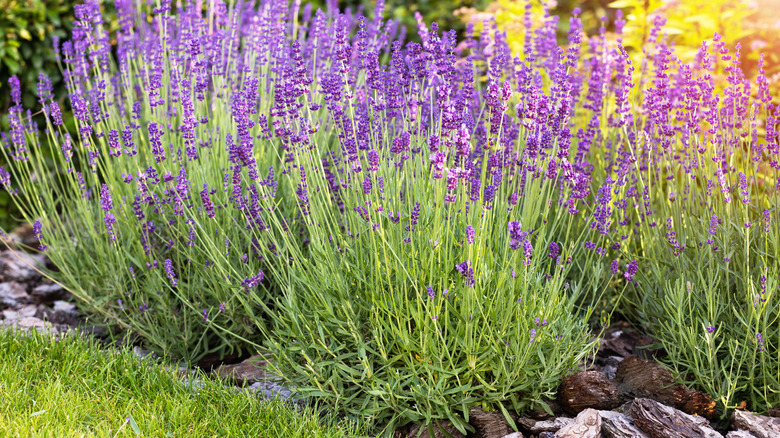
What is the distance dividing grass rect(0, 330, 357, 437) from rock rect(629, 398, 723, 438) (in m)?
1.04

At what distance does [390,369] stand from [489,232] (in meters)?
0.62

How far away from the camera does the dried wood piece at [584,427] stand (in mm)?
2408

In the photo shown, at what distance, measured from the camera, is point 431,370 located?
245cm

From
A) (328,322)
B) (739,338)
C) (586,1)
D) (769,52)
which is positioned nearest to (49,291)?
(328,322)

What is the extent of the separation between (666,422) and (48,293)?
11.8 ft

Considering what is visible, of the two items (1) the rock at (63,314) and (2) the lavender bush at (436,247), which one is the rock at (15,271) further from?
(2) the lavender bush at (436,247)

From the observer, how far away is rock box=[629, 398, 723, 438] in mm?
2395

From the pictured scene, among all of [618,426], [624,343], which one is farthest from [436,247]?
[624,343]

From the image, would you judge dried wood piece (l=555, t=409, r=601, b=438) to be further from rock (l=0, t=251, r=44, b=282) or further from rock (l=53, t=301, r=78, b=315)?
rock (l=0, t=251, r=44, b=282)

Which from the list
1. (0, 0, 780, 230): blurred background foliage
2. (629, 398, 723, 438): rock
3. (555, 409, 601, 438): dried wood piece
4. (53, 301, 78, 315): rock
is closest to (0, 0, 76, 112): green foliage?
(0, 0, 780, 230): blurred background foliage

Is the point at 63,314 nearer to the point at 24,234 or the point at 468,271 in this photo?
Result: the point at 24,234

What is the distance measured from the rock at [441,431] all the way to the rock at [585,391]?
1.42 ft

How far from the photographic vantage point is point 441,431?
2.57 m

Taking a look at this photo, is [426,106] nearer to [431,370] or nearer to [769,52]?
[431,370]
